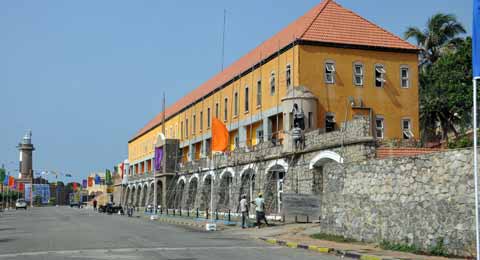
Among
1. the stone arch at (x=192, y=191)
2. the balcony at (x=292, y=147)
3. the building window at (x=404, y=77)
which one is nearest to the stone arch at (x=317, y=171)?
the balcony at (x=292, y=147)

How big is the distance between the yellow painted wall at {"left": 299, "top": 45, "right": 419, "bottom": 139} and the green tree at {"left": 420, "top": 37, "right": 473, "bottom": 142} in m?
7.67

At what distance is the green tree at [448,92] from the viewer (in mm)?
48031

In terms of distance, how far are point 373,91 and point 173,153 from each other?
3163 cm

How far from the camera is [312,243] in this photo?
21.6 meters

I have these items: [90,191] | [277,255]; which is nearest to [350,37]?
[277,255]

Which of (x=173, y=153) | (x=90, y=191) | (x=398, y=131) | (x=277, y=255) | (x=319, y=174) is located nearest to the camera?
(x=277, y=255)

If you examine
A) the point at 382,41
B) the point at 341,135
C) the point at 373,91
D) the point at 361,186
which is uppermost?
the point at 382,41

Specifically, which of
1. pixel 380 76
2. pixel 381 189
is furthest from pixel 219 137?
pixel 381 189

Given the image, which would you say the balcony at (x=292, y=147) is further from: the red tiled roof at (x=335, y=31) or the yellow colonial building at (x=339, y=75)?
the red tiled roof at (x=335, y=31)

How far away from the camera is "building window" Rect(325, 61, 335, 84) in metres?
40.6

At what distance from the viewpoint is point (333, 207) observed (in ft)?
77.5

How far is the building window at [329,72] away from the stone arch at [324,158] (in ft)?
29.4

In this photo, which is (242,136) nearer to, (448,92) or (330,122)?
(330,122)

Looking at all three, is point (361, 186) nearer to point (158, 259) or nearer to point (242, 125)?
point (158, 259)
